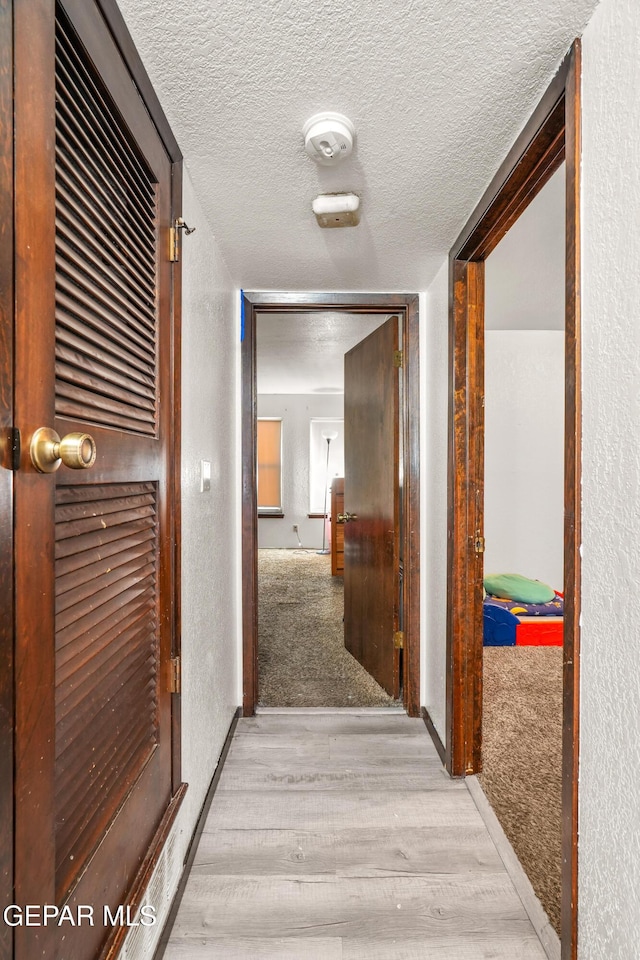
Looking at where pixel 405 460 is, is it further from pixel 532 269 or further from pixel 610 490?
pixel 610 490

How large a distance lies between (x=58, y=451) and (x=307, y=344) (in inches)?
142

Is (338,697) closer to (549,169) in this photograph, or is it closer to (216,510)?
(216,510)

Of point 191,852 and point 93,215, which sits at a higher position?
point 93,215

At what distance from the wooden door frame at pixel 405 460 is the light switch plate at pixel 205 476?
2.18 feet

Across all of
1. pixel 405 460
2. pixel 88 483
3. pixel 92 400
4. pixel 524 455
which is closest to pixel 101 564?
pixel 88 483

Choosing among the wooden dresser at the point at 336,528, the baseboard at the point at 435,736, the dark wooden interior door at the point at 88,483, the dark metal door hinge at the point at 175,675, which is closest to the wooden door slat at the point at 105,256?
the dark wooden interior door at the point at 88,483

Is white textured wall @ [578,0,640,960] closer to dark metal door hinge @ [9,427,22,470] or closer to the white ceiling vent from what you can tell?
the white ceiling vent

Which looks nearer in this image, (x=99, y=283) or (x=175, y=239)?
(x=99, y=283)

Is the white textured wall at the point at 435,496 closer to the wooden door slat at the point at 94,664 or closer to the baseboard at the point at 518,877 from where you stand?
the baseboard at the point at 518,877

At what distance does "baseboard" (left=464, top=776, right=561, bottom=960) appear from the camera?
1.24 meters

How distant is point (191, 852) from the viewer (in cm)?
151

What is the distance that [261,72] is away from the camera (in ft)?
3.46

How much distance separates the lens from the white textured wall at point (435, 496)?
6.82ft

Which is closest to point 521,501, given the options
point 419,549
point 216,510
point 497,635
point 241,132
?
point 497,635
